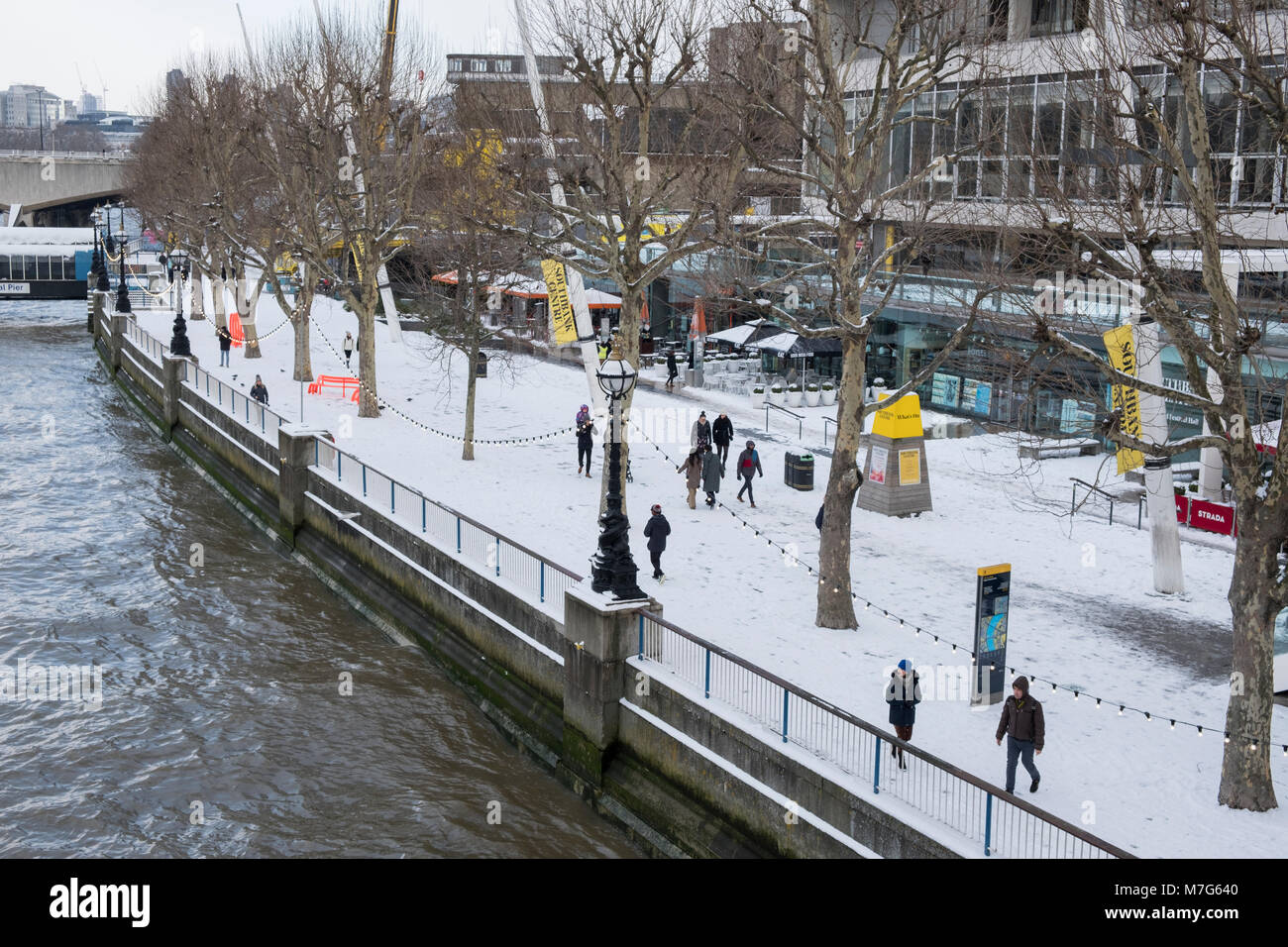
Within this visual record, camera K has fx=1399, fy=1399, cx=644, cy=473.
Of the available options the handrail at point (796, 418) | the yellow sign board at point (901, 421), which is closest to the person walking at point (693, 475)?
the yellow sign board at point (901, 421)

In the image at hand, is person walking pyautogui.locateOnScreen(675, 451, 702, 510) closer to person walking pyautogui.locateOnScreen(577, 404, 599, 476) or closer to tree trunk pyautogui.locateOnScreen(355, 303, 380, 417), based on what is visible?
person walking pyautogui.locateOnScreen(577, 404, 599, 476)

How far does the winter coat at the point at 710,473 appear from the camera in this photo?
25953 mm

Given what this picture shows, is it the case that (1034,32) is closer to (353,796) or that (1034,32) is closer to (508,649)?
(508,649)

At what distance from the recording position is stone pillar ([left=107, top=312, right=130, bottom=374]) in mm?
54062

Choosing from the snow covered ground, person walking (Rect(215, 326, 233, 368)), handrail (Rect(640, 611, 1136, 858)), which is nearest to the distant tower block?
the snow covered ground

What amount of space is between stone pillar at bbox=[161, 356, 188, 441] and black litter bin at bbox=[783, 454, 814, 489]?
20.9 meters

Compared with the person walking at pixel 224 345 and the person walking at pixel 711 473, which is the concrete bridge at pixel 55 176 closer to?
the person walking at pixel 224 345

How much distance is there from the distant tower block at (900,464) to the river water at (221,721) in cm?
932

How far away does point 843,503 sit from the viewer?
1966 cm

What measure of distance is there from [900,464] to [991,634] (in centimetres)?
977

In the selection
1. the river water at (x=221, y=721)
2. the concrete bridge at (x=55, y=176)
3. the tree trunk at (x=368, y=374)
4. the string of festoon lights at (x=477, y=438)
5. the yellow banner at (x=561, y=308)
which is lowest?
the river water at (x=221, y=721)

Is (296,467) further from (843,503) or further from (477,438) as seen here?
(843,503)

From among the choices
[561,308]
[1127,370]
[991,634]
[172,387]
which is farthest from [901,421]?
[172,387]
